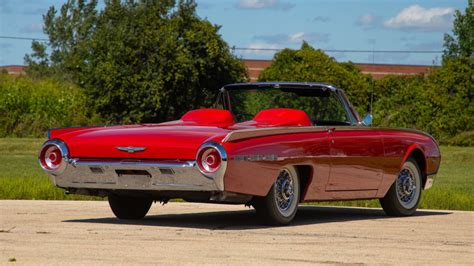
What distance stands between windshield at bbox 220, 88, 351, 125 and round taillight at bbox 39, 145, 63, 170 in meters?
2.20

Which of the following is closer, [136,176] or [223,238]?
[223,238]

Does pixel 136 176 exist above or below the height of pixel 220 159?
below

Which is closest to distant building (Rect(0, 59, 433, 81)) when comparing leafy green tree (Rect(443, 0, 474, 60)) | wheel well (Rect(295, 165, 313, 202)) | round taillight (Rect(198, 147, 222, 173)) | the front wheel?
leafy green tree (Rect(443, 0, 474, 60))

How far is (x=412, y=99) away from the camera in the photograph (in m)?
48.9

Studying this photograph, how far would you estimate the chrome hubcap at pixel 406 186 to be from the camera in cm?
1380

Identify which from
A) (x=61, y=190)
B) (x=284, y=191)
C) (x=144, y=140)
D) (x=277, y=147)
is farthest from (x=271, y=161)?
(x=61, y=190)

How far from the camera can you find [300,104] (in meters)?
13.0

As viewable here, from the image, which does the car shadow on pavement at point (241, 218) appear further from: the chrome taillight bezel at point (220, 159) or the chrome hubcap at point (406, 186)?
the chrome taillight bezel at point (220, 159)

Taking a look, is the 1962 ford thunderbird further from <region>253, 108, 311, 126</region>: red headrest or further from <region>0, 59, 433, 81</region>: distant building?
<region>0, 59, 433, 81</region>: distant building

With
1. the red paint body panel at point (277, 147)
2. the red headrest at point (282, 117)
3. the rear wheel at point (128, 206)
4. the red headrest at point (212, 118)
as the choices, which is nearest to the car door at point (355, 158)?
the red paint body panel at point (277, 147)

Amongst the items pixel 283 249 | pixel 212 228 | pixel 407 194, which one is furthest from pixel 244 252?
pixel 407 194

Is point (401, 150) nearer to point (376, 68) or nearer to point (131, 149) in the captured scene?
point (131, 149)

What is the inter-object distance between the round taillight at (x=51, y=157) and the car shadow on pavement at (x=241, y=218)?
61cm

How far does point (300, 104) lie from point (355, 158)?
2.96 ft
